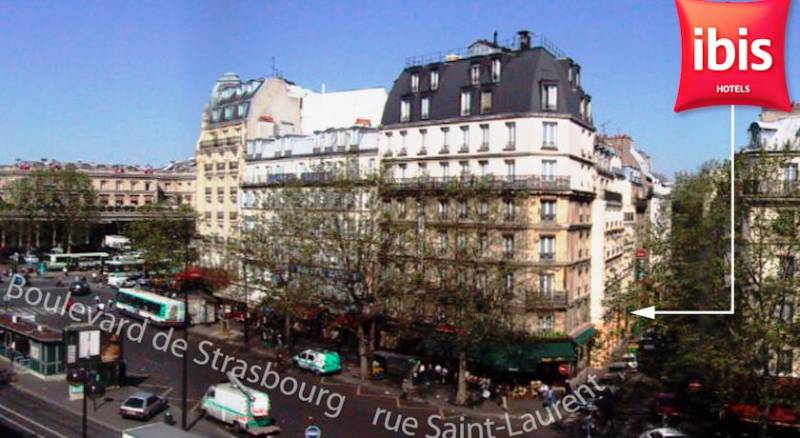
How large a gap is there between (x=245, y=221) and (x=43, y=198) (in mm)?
37690

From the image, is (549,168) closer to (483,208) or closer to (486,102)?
(483,208)

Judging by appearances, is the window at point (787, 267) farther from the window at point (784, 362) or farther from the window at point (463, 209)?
the window at point (463, 209)

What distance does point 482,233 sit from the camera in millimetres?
30422

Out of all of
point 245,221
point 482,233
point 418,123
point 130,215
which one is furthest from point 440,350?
point 130,215

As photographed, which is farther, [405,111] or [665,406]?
[405,111]

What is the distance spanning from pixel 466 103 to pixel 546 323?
10922 mm

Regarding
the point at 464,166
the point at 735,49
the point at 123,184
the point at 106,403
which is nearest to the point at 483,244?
the point at 464,166

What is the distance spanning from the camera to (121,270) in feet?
221

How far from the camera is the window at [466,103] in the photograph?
117 feet

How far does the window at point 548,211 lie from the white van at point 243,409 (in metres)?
14.9

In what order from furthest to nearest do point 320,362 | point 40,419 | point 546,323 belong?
1. point 320,362
2. point 546,323
3. point 40,419

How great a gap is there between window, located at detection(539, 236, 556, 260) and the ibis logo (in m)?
21.8

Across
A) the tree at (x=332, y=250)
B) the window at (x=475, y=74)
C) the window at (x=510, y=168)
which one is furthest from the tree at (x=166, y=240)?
the window at (x=510, y=168)

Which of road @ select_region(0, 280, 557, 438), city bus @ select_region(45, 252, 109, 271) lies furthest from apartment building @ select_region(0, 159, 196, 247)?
road @ select_region(0, 280, 557, 438)
